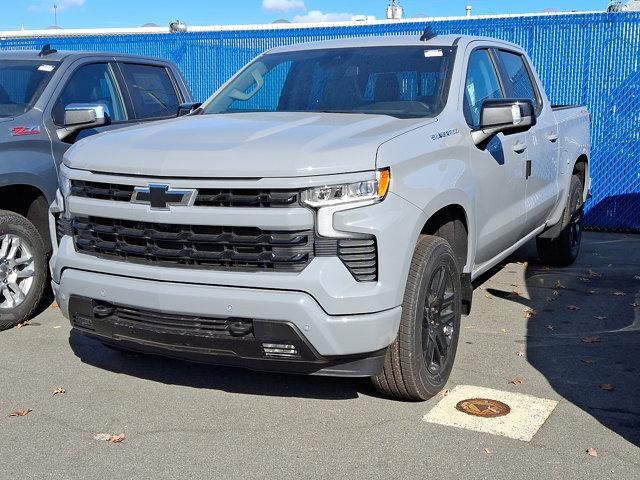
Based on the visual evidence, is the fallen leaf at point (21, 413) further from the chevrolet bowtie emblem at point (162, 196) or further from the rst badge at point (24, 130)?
the rst badge at point (24, 130)

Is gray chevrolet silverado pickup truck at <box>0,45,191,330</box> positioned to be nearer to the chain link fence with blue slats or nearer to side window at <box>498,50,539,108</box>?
side window at <box>498,50,539,108</box>

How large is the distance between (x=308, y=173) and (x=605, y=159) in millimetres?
7633

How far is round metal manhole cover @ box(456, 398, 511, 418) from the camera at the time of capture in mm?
4270

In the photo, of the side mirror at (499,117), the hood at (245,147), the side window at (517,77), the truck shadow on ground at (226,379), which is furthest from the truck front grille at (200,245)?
the side window at (517,77)

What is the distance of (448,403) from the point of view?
175 inches

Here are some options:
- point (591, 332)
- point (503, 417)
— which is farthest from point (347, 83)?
point (591, 332)

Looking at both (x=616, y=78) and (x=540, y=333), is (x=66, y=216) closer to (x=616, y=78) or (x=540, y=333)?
(x=540, y=333)

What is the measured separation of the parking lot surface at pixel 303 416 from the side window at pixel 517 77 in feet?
5.80

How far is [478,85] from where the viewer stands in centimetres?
543

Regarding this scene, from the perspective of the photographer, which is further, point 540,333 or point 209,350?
point 540,333

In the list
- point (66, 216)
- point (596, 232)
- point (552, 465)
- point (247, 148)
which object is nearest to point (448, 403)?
point (552, 465)

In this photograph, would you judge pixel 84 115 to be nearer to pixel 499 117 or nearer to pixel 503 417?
pixel 499 117

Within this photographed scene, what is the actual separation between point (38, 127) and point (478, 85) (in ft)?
10.5

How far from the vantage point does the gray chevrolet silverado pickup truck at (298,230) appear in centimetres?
368
